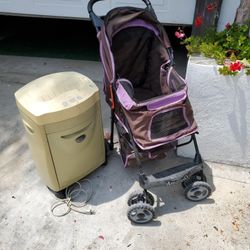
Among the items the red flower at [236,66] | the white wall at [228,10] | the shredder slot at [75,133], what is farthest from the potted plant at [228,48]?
the shredder slot at [75,133]

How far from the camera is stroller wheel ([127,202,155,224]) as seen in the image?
87.8 inches

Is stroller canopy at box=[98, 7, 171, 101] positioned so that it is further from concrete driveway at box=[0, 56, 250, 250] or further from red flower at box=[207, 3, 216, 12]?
red flower at box=[207, 3, 216, 12]

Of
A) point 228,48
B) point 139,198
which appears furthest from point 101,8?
point 139,198

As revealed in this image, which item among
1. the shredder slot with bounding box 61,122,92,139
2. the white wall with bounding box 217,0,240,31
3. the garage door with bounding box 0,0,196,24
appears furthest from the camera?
the garage door with bounding box 0,0,196,24

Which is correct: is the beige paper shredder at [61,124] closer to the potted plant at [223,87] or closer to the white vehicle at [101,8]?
the potted plant at [223,87]

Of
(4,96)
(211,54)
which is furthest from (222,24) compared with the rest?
(4,96)

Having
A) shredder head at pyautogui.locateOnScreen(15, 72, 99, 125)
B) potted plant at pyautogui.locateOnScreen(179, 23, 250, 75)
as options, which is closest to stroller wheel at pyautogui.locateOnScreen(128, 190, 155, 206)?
shredder head at pyautogui.locateOnScreen(15, 72, 99, 125)

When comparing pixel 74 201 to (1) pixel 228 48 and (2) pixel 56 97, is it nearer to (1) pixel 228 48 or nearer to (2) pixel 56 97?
(2) pixel 56 97

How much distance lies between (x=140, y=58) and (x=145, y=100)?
19.0 inches

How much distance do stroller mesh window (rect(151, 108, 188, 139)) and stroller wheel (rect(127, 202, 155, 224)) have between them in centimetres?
53

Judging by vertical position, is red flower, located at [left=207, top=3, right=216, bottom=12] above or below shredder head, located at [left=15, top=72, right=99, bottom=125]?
above

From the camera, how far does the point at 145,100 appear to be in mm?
2418

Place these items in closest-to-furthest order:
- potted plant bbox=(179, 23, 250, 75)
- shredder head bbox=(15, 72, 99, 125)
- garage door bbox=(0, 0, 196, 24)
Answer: shredder head bbox=(15, 72, 99, 125) → potted plant bbox=(179, 23, 250, 75) → garage door bbox=(0, 0, 196, 24)

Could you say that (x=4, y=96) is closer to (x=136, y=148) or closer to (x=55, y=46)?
(x=55, y=46)
